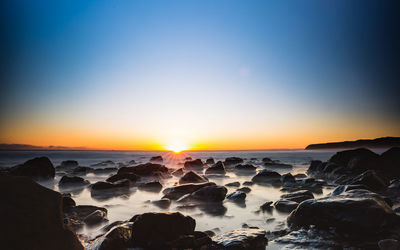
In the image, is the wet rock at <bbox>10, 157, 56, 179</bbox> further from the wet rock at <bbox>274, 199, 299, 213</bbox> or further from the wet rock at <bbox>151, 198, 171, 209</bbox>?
the wet rock at <bbox>274, 199, 299, 213</bbox>

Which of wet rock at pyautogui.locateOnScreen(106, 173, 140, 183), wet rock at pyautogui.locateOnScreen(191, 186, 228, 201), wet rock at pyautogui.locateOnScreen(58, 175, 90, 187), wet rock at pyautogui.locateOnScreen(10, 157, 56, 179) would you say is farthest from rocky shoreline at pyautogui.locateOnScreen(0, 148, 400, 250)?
wet rock at pyautogui.locateOnScreen(10, 157, 56, 179)

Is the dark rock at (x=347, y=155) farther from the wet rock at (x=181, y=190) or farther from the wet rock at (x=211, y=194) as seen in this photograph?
the wet rock at (x=181, y=190)

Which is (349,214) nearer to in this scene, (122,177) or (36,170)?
(122,177)

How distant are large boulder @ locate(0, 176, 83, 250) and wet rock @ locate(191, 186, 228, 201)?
4707 mm

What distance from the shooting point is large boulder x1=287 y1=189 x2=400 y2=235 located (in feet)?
13.1

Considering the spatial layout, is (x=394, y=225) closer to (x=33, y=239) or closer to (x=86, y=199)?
(x=33, y=239)

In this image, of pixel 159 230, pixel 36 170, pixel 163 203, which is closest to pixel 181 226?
pixel 159 230

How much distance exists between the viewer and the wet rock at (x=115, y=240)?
3.21 m

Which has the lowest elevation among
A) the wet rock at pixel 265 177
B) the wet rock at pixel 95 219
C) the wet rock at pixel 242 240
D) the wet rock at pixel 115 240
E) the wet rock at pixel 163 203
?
the wet rock at pixel 265 177

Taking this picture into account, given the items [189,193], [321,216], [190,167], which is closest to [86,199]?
[189,193]

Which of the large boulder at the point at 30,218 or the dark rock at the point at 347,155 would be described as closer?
the large boulder at the point at 30,218

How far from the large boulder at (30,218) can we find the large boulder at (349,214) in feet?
13.3

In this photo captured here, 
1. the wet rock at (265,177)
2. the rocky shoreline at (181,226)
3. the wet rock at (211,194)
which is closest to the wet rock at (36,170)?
the rocky shoreline at (181,226)

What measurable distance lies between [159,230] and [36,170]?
1313 cm
